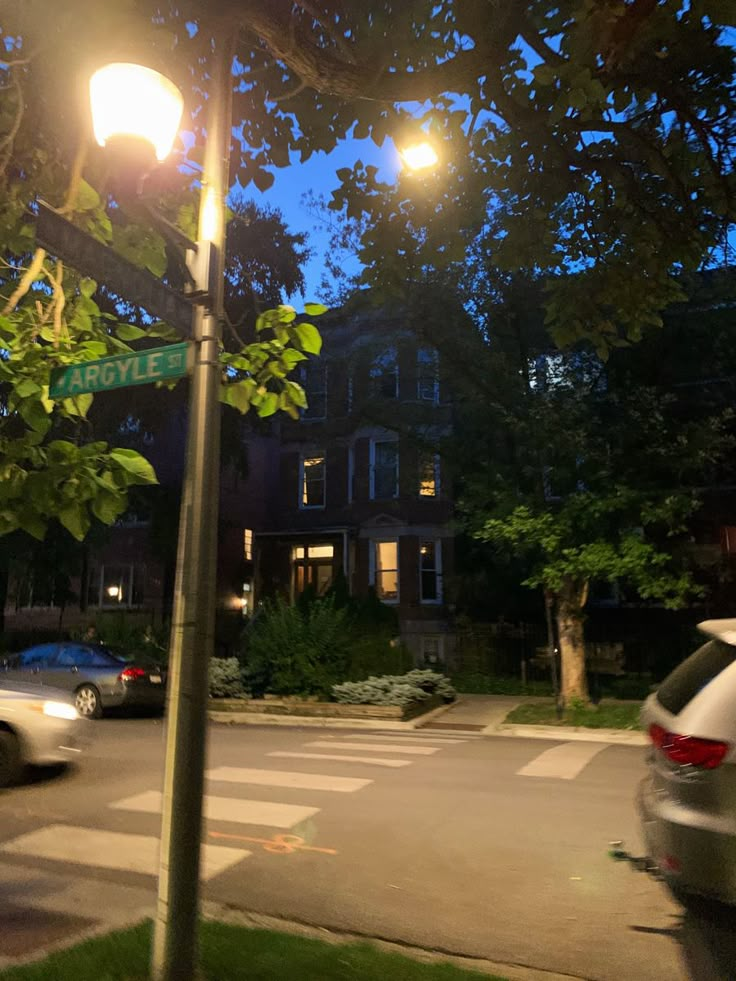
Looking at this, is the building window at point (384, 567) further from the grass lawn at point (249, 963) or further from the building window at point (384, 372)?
the grass lawn at point (249, 963)

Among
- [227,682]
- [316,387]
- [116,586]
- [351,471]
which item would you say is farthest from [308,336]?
[116,586]

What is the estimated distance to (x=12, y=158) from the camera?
20.9ft

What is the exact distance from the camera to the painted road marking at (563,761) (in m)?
9.70

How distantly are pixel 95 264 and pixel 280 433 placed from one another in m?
25.9

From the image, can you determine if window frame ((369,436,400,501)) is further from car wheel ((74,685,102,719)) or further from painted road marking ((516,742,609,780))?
painted road marking ((516,742,609,780))

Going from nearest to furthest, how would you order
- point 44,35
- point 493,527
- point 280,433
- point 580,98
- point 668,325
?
point 580,98
point 44,35
point 493,527
point 668,325
point 280,433

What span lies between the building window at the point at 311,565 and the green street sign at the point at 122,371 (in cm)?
2397

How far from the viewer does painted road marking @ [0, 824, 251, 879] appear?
590 centimetres

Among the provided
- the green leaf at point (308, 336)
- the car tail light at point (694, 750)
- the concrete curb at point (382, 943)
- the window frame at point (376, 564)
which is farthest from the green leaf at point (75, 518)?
the window frame at point (376, 564)

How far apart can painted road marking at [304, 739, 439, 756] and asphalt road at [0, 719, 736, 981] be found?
71 cm

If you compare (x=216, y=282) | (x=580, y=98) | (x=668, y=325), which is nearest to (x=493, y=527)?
(x=668, y=325)

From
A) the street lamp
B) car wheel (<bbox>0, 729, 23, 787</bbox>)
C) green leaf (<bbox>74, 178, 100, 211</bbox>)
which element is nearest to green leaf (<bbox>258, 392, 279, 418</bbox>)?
green leaf (<bbox>74, 178, 100, 211</bbox>)

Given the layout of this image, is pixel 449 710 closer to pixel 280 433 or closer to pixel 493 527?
pixel 493 527

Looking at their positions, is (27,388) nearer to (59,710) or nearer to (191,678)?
(191,678)
